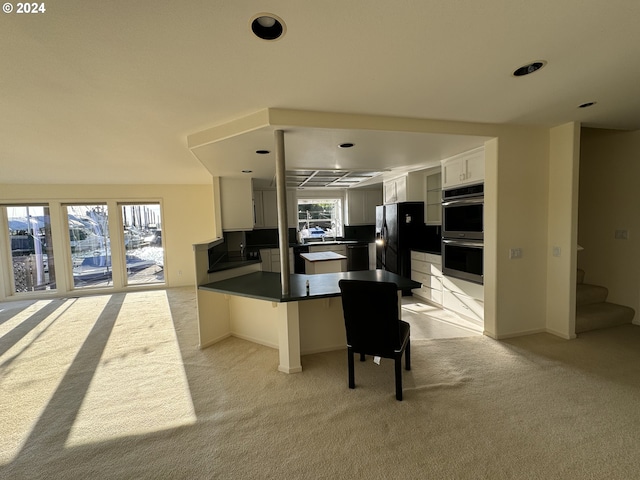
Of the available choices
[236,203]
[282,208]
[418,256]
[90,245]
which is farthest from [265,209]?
[90,245]

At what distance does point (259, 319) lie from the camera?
10.1 feet

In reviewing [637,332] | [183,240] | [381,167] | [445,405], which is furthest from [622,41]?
[183,240]

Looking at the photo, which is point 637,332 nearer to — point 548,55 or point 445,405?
point 445,405

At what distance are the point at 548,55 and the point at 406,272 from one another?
3.53 metres

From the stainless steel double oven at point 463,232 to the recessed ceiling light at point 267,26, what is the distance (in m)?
2.81

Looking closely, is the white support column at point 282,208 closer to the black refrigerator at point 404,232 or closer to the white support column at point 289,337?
the white support column at point 289,337

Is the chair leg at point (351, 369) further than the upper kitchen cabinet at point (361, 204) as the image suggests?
No

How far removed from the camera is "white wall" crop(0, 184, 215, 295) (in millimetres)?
5629

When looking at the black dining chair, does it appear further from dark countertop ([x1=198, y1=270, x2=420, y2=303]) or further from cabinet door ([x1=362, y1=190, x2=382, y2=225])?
→ cabinet door ([x1=362, y1=190, x2=382, y2=225])

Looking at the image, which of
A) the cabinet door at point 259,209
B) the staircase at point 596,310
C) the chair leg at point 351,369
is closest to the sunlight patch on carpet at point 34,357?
the chair leg at point 351,369

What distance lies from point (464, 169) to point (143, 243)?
651cm


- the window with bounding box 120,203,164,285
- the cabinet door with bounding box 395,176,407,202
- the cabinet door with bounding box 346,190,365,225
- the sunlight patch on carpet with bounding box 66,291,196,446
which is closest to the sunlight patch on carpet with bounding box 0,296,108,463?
the sunlight patch on carpet with bounding box 66,291,196,446

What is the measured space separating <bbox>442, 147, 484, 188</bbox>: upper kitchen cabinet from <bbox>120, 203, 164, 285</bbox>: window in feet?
19.4

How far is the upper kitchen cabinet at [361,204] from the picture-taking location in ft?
22.7
